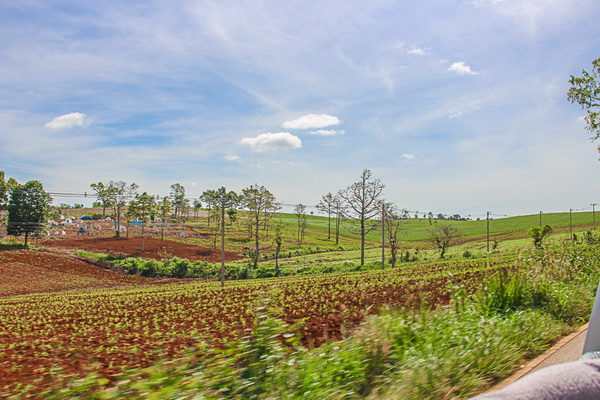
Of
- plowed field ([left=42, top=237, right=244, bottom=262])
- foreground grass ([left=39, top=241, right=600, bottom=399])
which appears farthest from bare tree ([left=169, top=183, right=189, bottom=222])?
foreground grass ([left=39, top=241, right=600, bottom=399])

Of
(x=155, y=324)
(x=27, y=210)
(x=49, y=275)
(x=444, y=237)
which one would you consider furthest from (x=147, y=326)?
(x=27, y=210)

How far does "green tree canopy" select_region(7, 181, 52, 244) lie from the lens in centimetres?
5619

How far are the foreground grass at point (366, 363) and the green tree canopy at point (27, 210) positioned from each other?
6467 cm

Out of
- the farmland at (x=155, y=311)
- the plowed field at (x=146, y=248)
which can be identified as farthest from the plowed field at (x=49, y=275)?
the plowed field at (x=146, y=248)

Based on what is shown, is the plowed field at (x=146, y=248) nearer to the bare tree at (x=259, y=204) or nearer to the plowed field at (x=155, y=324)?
the bare tree at (x=259, y=204)

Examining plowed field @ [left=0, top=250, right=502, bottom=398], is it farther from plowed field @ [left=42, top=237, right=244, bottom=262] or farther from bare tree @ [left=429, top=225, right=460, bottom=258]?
plowed field @ [left=42, top=237, right=244, bottom=262]

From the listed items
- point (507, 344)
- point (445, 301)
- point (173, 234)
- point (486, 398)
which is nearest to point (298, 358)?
point (507, 344)

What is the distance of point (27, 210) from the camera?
57062 mm

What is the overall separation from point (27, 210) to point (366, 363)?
221 ft

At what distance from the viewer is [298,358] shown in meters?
3.73

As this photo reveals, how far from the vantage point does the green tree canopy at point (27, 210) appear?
56.2 meters

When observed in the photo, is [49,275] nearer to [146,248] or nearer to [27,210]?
[146,248]

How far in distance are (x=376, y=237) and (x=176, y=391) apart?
108 m

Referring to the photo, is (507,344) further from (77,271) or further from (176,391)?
(77,271)
